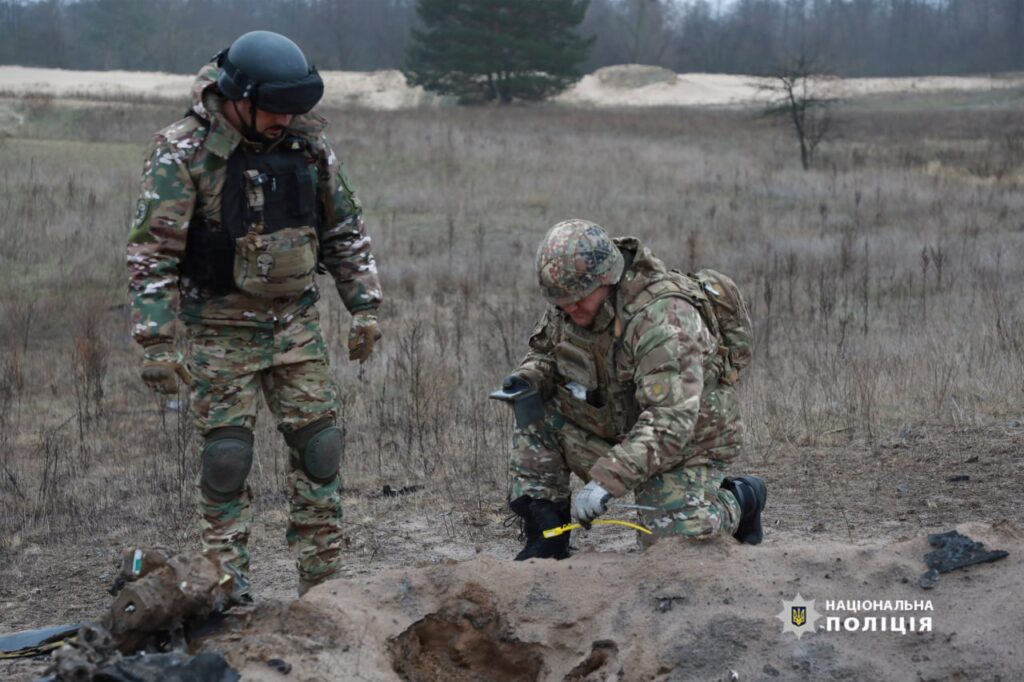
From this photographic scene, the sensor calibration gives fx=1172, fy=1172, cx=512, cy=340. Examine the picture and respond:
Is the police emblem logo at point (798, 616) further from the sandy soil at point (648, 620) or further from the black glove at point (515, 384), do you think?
the black glove at point (515, 384)

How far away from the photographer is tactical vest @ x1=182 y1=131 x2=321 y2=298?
12.7ft

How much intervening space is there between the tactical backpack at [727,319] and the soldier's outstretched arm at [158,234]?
1.71m

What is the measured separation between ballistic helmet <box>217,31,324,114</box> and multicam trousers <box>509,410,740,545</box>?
1459 mm

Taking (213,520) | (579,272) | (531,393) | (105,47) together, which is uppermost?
(105,47)

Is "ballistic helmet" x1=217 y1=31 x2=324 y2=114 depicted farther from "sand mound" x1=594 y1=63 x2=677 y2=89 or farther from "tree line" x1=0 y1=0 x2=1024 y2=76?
"sand mound" x1=594 y1=63 x2=677 y2=89

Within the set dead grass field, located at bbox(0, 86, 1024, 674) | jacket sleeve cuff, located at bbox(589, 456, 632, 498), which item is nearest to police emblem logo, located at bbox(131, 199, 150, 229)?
dead grass field, located at bbox(0, 86, 1024, 674)

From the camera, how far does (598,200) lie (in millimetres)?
17438

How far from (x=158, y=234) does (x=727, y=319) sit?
6.50ft

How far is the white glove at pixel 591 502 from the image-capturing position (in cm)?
363

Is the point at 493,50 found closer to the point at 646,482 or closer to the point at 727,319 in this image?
the point at 727,319

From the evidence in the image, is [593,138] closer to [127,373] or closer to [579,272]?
[127,373]

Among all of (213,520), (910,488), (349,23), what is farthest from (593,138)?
(349,23)

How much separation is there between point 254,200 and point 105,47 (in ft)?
169

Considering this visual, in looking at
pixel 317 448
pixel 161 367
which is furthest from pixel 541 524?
pixel 161 367
